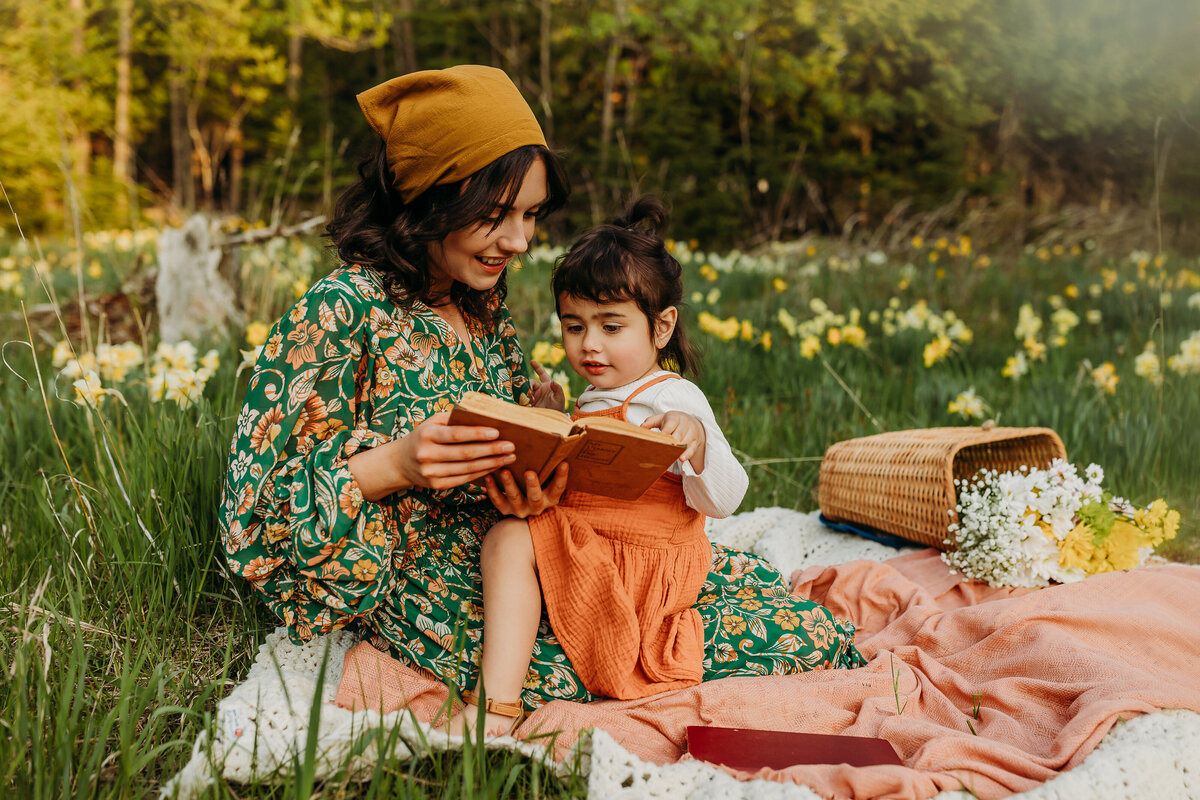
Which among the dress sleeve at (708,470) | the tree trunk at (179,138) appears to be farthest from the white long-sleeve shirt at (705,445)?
the tree trunk at (179,138)

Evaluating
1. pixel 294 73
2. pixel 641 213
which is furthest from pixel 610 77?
pixel 641 213

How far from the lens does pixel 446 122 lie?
1.82 m

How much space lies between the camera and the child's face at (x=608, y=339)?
6.57 ft

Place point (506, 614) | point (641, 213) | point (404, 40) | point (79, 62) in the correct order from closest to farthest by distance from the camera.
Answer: point (506, 614)
point (641, 213)
point (79, 62)
point (404, 40)

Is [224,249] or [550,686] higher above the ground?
[224,249]

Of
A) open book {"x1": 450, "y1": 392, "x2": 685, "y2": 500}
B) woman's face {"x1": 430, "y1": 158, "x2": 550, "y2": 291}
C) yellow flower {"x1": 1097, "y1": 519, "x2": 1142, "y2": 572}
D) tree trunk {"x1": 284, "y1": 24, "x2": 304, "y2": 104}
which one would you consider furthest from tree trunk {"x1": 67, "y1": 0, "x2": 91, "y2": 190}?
yellow flower {"x1": 1097, "y1": 519, "x2": 1142, "y2": 572}

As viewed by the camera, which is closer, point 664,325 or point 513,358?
point 664,325

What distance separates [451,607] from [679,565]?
548 millimetres

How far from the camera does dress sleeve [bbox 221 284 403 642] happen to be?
5.55ft

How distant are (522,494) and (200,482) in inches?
37.8

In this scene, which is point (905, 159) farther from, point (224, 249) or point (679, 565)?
point (679, 565)

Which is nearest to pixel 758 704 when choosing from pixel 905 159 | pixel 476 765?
pixel 476 765

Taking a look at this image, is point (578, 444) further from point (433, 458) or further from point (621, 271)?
point (621, 271)

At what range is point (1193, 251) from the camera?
952 centimetres
